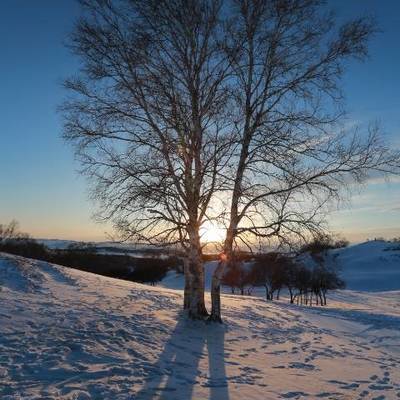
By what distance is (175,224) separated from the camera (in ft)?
47.1

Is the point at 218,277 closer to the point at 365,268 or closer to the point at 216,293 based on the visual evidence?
the point at 216,293

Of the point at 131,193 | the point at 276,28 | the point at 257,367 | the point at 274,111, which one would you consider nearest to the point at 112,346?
the point at 257,367

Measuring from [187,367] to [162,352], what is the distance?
95 centimetres

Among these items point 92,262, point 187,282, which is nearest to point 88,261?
point 92,262

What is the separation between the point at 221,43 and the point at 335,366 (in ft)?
27.9

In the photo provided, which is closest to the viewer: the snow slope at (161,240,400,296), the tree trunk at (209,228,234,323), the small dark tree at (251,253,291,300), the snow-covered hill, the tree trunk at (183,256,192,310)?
the tree trunk at (209,228,234,323)

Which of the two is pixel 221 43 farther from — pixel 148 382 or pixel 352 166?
pixel 148 382

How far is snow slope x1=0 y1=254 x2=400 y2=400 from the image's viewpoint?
815cm

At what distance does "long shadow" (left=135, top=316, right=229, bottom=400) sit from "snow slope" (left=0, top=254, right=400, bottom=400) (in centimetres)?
2

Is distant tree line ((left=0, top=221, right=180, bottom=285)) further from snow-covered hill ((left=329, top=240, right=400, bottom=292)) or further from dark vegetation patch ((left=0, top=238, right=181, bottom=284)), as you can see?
snow-covered hill ((left=329, top=240, right=400, bottom=292))

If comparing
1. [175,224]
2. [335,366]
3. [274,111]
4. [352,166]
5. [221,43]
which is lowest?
[335,366]

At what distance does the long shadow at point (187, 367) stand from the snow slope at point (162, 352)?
22mm

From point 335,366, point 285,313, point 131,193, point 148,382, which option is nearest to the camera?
point 148,382

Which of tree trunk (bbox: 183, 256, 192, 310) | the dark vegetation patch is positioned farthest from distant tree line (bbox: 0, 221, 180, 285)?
tree trunk (bbox: 183, 256, 192, 310)
